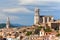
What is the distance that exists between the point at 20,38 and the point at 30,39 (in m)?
6.94

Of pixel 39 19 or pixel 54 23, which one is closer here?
pixel 54 23

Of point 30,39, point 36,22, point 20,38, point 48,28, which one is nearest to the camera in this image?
point 30,39

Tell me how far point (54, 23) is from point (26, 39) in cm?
1503

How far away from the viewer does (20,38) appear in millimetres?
80188

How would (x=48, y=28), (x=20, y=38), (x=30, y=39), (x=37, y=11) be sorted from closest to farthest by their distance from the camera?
(x=30, y=39) → (x=20, y=38) → (x=48, y=28) → (x=37, y=11)

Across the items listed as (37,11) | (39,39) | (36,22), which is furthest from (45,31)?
(37,11)

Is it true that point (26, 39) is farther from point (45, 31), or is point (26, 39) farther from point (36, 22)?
point (36, 22)

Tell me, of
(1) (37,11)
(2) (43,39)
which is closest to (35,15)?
(1) (37,11)

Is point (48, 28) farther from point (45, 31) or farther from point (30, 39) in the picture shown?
point (30, 39)

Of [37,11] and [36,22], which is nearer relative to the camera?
[36,22]

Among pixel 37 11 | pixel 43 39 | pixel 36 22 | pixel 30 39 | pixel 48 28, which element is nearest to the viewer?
pixel 43 39

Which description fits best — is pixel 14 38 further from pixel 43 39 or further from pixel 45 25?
pixel 43 39

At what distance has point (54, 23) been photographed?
89.2m

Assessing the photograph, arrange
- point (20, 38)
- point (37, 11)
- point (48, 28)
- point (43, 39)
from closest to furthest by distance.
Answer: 1. point (43, 39)
2. point (20, 38)
3. point (48, 28)
4. point (37, 11)
